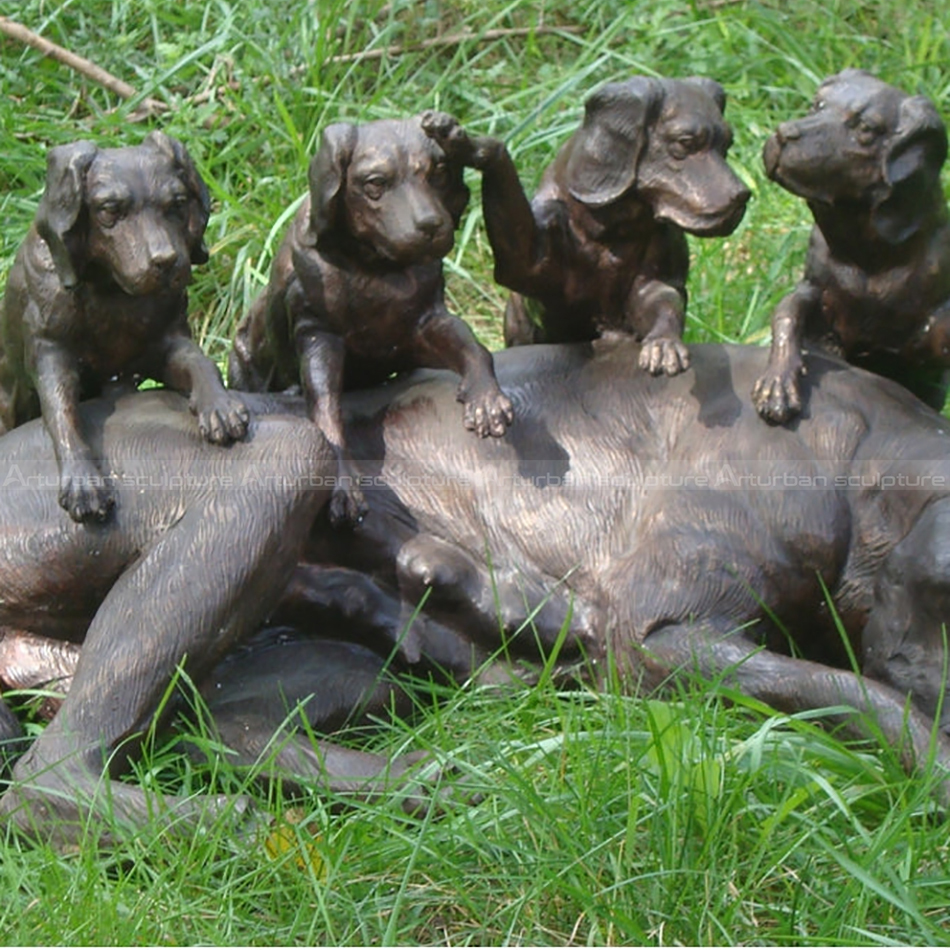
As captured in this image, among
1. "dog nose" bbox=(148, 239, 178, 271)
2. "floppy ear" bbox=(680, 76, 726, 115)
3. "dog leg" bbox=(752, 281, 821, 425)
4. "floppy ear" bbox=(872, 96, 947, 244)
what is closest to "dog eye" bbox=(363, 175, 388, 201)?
"dog nose" bbox=(148, 239, 178, 271)

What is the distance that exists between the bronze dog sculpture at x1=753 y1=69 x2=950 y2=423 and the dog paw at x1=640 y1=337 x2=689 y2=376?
6.3 inches

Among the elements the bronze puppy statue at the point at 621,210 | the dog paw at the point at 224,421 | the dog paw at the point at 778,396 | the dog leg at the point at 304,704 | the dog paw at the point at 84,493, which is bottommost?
the dog leg at the point at 304,704

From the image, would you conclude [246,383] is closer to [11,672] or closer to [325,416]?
[325,416]

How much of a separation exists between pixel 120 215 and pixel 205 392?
14.2 inches

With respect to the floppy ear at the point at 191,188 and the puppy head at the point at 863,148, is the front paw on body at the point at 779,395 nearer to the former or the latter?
the puppy head at the point at 863,148

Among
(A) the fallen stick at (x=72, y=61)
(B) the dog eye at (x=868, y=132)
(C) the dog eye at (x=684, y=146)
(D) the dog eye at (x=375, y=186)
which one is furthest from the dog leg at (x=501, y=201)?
(A) the fallen stick at (x=72, y=61)

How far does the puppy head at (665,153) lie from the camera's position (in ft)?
11.2

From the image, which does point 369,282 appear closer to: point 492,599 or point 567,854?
point 492,599

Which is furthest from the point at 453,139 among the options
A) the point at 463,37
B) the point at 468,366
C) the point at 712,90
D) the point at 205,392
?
the point at 463,37

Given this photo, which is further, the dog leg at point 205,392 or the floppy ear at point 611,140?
the floppy ear at point 611,140

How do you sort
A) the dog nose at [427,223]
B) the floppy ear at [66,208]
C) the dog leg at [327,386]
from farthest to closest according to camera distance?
the dog leg at [327,386] < the dog nose at [427,223] < the floppy ear at [66,208]

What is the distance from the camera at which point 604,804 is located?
2.88 m

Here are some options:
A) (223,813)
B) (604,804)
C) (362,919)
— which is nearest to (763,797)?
(604,804)

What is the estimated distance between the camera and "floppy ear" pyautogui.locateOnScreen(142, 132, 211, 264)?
3.28m
